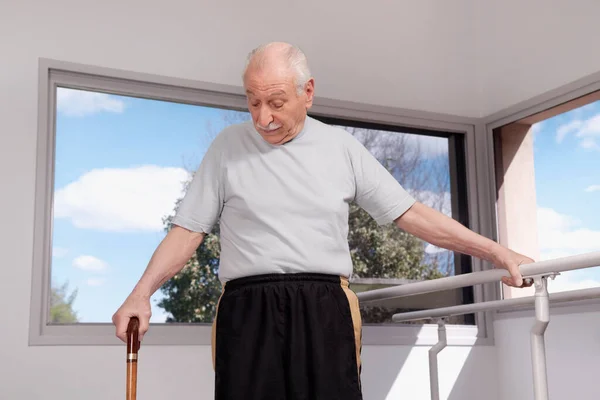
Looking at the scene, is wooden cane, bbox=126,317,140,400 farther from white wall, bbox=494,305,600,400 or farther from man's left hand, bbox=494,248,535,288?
white wall, bbox=494,305,600,400

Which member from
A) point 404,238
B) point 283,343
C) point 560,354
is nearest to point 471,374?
point 560,354

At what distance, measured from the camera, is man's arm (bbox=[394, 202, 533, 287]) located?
6.55 feet

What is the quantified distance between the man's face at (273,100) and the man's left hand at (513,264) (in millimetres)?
617

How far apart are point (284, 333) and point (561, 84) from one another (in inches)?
93.2

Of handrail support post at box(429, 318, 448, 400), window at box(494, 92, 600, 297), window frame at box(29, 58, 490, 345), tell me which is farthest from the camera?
Result: window at box(494, 92, 600, 297)

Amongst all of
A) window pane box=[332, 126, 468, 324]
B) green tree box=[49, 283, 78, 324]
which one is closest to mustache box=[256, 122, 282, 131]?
green tree box=[49, 283, 78, 324]

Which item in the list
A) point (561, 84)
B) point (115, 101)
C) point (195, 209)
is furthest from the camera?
point (561, 84)

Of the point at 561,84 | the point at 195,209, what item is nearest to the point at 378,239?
the point at 561,84

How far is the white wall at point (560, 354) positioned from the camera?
3434 mm

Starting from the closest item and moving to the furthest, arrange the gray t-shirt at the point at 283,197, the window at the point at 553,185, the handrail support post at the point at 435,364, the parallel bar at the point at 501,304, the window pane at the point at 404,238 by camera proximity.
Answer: the gray t-shirt at the point at 283,197 → the parallel bar at the point at 501,304 → the handrail support post at the point at 435,364 → the window at the point at 553,185 → the window pane at the point at 404,238

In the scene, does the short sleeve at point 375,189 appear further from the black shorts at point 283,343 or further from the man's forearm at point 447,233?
the black shorts at point 283,343

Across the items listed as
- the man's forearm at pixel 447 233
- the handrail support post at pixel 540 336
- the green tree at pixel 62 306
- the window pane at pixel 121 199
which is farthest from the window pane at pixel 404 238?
the handrail support post at pixel 540 336

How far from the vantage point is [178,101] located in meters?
3.54

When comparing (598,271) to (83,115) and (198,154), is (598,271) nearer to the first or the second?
(198,154)
